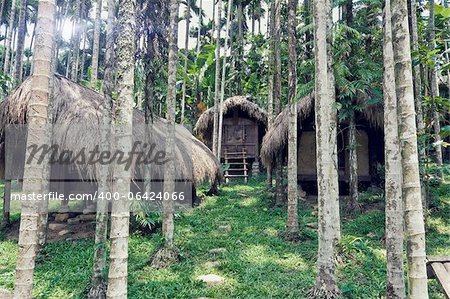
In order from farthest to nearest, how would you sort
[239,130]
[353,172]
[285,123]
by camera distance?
[239,130]
[285,123]
[353,172]

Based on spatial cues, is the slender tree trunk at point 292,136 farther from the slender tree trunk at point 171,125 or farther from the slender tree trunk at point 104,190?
the slender tree trunk at point 104,190

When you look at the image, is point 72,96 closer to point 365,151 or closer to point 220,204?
point 220,204

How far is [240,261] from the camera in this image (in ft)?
18.2

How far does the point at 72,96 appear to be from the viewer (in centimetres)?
710

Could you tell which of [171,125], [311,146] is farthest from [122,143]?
[311,146]

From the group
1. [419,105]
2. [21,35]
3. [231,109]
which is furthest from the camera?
[231,109]

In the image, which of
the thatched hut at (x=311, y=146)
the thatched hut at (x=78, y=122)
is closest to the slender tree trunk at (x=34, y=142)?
the thatched hut at (x=78, y=122)

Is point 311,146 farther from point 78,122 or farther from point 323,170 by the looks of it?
point 78,122

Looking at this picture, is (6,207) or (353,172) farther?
(353,172)

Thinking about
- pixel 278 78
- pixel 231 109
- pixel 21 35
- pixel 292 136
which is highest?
pixel 21 35

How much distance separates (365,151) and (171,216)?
7.56 metres

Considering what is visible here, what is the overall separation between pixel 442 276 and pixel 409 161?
5.35 feet

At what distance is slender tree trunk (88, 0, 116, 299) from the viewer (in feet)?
13.7

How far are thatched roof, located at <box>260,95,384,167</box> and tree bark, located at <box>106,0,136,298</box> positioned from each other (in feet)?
21.8
